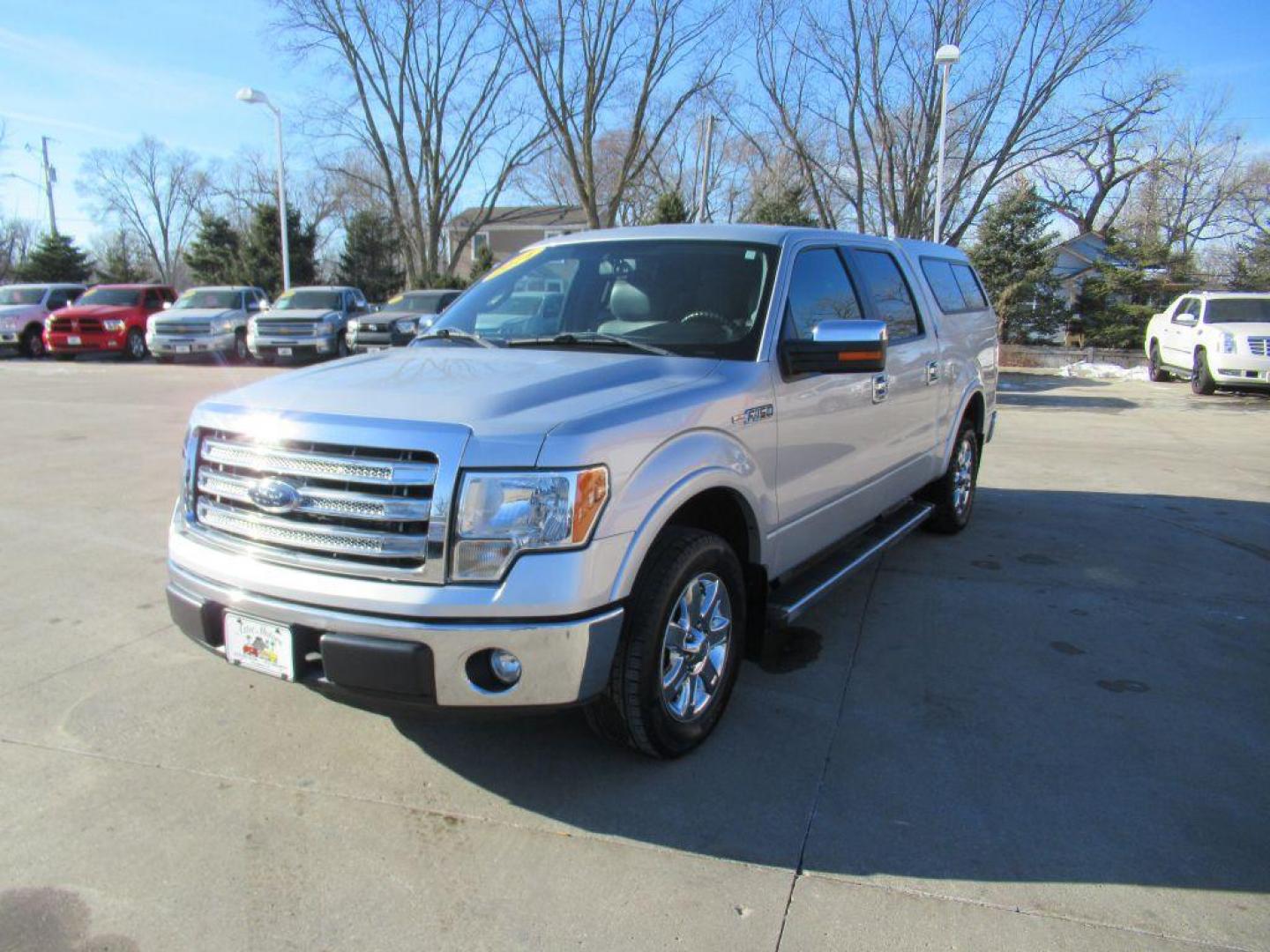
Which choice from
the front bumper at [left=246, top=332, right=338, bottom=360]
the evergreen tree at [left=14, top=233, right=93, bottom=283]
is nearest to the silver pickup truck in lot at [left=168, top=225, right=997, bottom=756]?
the front bumper at [left=246, top=332, right=338, bottom=360]

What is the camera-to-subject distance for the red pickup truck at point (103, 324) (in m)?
20.0

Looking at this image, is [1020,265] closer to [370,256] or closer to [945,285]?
[945,285]

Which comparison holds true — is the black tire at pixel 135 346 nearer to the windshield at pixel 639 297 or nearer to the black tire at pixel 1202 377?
the windshield at pixel 639 297

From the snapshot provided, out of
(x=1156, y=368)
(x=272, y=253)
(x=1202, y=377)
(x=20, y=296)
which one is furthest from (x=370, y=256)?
(x=1202, y=377)

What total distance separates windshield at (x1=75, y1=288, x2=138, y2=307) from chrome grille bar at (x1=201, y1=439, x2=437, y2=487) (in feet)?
70.5

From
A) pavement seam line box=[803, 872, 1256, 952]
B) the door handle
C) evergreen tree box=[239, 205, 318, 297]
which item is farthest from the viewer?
evergreen tree box=[239, 205, 318, 297]

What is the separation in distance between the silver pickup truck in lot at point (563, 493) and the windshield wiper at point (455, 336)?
16 millimetres

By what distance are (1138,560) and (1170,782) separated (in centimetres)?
306

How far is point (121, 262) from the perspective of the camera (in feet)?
151

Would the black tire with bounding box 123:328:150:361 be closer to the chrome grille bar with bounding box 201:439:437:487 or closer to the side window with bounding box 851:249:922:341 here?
the side window with bounding box 851:249:922:341

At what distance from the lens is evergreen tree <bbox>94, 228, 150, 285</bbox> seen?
4519cm

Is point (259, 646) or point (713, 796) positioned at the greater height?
point (259, 646)

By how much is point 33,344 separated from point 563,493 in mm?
24184

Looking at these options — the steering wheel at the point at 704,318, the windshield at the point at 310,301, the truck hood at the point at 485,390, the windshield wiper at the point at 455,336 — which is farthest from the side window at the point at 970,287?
the windshield at the point at 310,301
